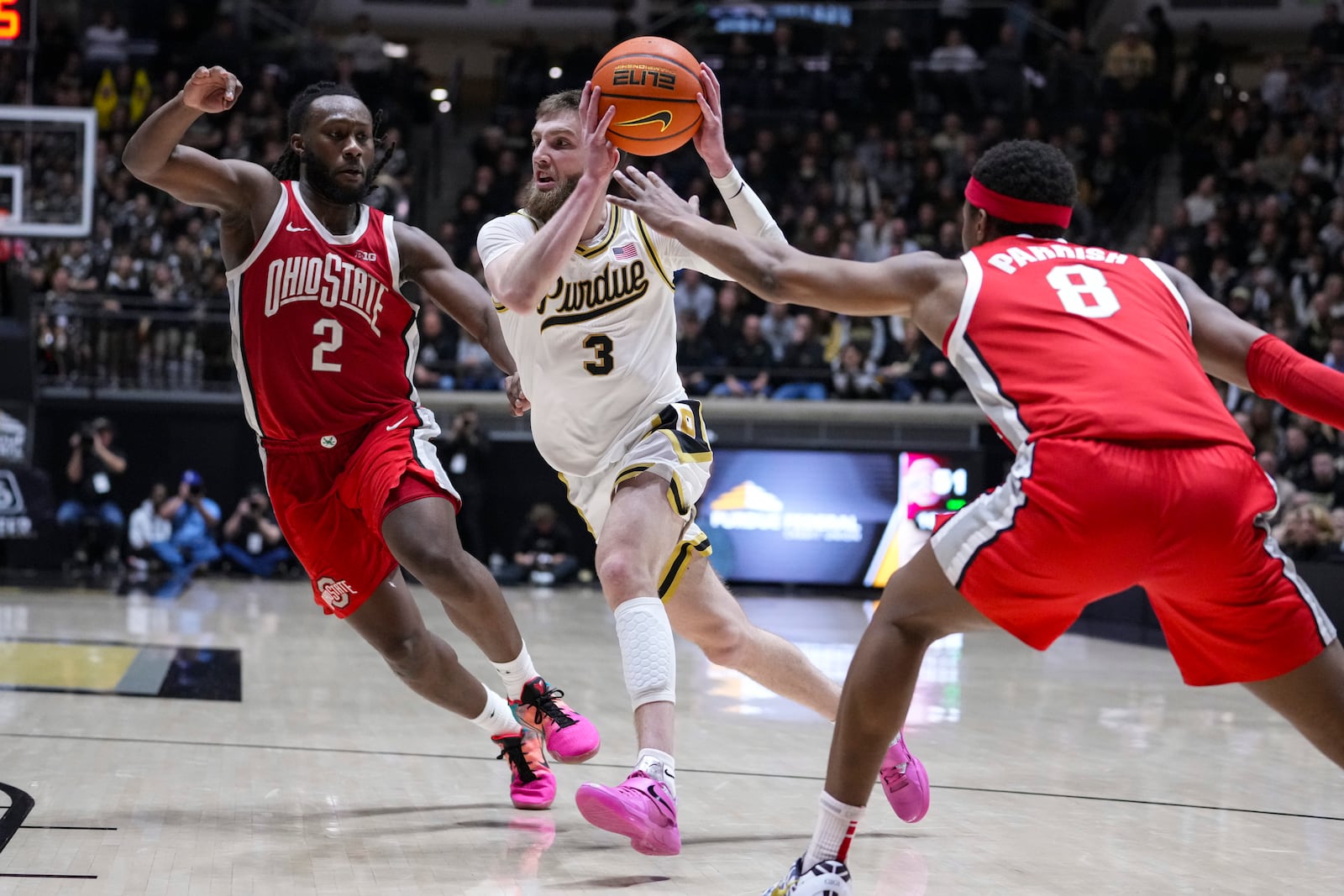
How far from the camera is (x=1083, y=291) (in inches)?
129

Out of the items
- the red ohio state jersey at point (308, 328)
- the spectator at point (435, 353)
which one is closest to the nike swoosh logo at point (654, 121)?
the red ohio state jersey at point (308, 328)

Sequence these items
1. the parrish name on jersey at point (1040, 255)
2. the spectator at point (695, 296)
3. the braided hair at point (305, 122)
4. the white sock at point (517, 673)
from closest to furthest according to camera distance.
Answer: the parrish name on jersey at point (1040, 255), the white sock at point (517, 673), the braided hair at point (305, 122), the spectator at point (695, 296)

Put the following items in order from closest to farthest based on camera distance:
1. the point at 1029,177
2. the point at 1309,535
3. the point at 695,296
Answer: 1. the point at 1029,177
2. the point at 1309,535
3. the point at 695,296

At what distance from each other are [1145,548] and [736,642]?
5.65ft

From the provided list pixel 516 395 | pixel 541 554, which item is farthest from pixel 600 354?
pixel 541 554

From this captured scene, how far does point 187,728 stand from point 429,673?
5.83 ft

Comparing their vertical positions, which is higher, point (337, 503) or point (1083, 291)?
point (1083, 291)

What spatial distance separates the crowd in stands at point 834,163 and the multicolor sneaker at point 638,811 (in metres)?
10.7

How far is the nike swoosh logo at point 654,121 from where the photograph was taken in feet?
13.5

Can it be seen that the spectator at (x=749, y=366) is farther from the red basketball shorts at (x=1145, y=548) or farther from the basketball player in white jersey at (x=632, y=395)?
the red basketball shorts at (x=1145, y=548)

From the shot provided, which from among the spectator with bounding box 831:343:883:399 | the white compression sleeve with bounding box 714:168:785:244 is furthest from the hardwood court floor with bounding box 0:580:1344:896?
the spectator with bounding box 831:343:883:399

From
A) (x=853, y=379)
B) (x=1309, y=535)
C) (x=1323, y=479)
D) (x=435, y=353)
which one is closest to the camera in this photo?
(x=1309, y=535)

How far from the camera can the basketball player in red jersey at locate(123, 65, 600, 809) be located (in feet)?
14.9

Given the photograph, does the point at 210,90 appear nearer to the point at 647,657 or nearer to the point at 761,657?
the point at 647,657
